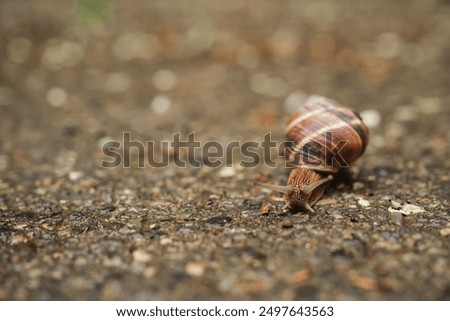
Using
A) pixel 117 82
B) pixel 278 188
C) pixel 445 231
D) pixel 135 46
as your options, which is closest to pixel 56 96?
pixel 117 82

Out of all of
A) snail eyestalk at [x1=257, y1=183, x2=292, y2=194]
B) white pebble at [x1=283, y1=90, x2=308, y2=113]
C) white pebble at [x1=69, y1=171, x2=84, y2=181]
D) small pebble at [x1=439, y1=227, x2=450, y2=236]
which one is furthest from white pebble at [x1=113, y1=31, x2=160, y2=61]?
small pebble at [x1=439, y1=227, x2=450, y2=236]

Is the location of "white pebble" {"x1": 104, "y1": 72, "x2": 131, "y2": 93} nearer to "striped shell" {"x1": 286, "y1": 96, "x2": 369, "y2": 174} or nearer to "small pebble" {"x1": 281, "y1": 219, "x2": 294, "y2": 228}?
"striped shell" {"x1": 286, "y1": 96, "x2": 369, "y2": 174}

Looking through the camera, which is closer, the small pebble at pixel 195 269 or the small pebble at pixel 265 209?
the small pebble at pixel 195 269

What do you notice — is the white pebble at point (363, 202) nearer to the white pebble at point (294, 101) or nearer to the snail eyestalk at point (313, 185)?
the snail eyestalk at point (313, 185)

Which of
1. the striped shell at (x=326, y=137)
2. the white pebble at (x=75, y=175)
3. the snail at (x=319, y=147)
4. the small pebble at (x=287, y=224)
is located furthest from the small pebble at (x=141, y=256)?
the white pebble at (x=75, y=175)

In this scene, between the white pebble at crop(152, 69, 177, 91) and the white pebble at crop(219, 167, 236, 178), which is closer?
the white pebble at crop(219, 167, 236, 178)
